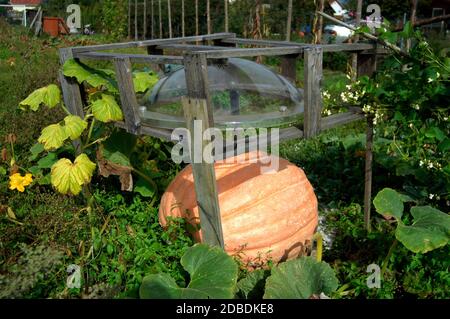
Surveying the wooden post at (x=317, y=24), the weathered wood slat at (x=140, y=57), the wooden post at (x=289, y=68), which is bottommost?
the wooden post at (x=289, y=68)

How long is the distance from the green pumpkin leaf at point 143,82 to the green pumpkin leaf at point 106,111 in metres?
0.37

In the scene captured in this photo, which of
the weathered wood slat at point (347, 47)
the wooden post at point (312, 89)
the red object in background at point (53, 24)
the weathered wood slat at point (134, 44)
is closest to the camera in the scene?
the wooden post at point (312, 89)

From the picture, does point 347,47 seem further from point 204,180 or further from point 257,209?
point 204,180

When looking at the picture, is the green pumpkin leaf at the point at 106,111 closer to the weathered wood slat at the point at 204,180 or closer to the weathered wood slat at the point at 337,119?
the weathered wood slat at the point at 204,180

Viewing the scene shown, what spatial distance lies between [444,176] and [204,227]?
1.48 metres

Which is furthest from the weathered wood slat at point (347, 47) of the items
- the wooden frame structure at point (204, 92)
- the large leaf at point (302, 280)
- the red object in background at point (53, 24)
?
the red object in background at point (53, 24)

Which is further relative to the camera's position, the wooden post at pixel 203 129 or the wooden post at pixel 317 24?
the wooden post at pixel 317 24

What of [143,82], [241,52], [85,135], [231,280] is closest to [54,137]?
[85,135]

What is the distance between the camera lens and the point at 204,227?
8.84ft

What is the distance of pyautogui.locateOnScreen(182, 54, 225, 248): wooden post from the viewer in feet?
7.43

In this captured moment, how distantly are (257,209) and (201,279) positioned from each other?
705 mm

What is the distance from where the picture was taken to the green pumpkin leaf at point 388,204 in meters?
2.74

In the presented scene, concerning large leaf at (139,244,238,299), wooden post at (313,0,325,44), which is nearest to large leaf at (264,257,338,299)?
large leaf at (139,244,238,299)
